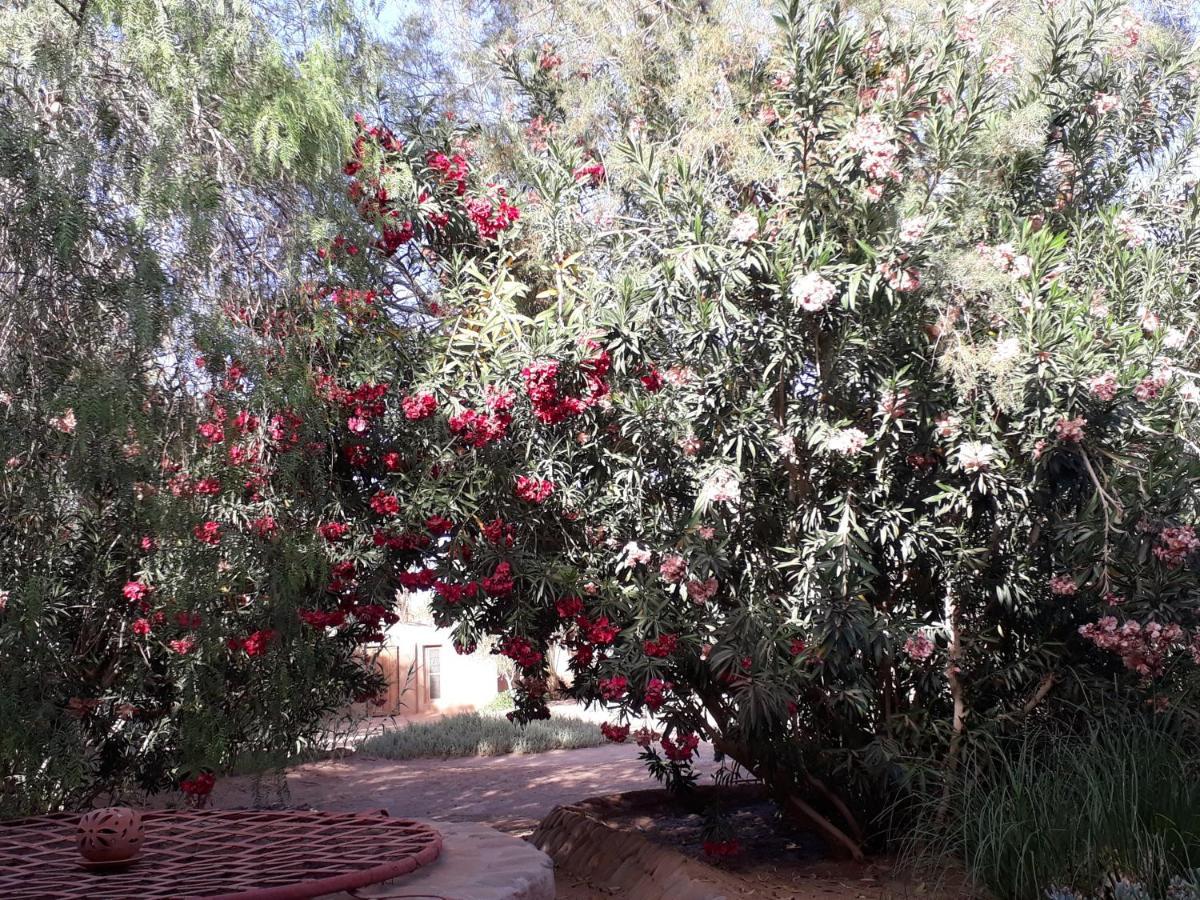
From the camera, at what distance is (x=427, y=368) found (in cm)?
521

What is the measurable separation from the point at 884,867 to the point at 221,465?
376cm

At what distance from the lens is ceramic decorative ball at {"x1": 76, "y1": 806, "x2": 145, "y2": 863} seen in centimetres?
252

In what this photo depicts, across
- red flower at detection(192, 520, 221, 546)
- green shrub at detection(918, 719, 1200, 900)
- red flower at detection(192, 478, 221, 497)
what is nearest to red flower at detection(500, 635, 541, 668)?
red flower at detection(192, 520, 221, 546)

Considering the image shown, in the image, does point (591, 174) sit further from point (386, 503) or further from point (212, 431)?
point (212, 431)

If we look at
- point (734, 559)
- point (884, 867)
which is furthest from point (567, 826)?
point (734, 559)

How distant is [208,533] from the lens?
4332mm

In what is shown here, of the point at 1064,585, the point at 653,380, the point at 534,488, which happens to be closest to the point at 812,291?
the point at 653,380

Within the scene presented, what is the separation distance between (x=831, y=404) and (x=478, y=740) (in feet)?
30.2

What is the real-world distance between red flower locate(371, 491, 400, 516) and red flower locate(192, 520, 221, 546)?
83cm

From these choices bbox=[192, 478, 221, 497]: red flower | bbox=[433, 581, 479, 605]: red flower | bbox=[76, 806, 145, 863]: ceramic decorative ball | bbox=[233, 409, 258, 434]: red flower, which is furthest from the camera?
bbox=[433, 581, 479, 605]: red flower

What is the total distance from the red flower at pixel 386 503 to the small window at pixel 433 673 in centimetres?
1309

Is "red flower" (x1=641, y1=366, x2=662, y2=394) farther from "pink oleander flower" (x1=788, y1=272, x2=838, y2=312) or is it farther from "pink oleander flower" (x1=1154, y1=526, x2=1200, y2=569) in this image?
"pink oleander flower" (x1=1154, y1=526, x2=1200, y2=569)

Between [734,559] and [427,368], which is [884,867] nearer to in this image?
[734,559]

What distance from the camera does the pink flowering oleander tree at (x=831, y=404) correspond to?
4453 millimetres
